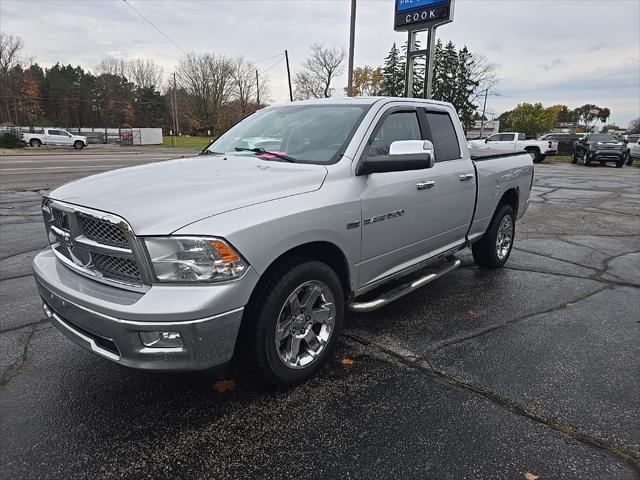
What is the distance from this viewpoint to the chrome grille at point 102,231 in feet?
7.86

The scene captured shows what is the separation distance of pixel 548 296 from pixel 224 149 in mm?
3655

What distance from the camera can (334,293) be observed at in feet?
10.2

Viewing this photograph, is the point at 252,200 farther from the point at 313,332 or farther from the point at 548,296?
the point at 548,296

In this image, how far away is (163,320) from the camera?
221 centimetres

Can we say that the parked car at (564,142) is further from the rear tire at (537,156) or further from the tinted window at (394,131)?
the tinted window at (394,131)

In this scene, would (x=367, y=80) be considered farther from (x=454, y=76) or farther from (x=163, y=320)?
(x=163, y=320)

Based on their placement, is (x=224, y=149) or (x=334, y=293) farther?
(x=224, y=149)

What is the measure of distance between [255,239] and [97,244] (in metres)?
0.89

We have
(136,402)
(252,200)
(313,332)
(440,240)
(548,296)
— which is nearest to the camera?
(252,200)

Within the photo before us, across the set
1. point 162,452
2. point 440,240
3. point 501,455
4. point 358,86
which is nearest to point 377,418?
point 501,455

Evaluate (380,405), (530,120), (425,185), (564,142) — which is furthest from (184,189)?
(530,120)

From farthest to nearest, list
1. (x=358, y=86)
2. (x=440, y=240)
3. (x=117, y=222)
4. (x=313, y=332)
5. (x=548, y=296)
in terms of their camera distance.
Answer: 1. (x=358, y=86)
2. (x=548, y=296)
3. (x=440, y=240)
4. (x=313, y=332)
5. (x=117, y=222)


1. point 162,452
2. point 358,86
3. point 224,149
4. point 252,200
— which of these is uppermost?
point 358,86

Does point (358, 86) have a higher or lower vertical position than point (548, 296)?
higher
